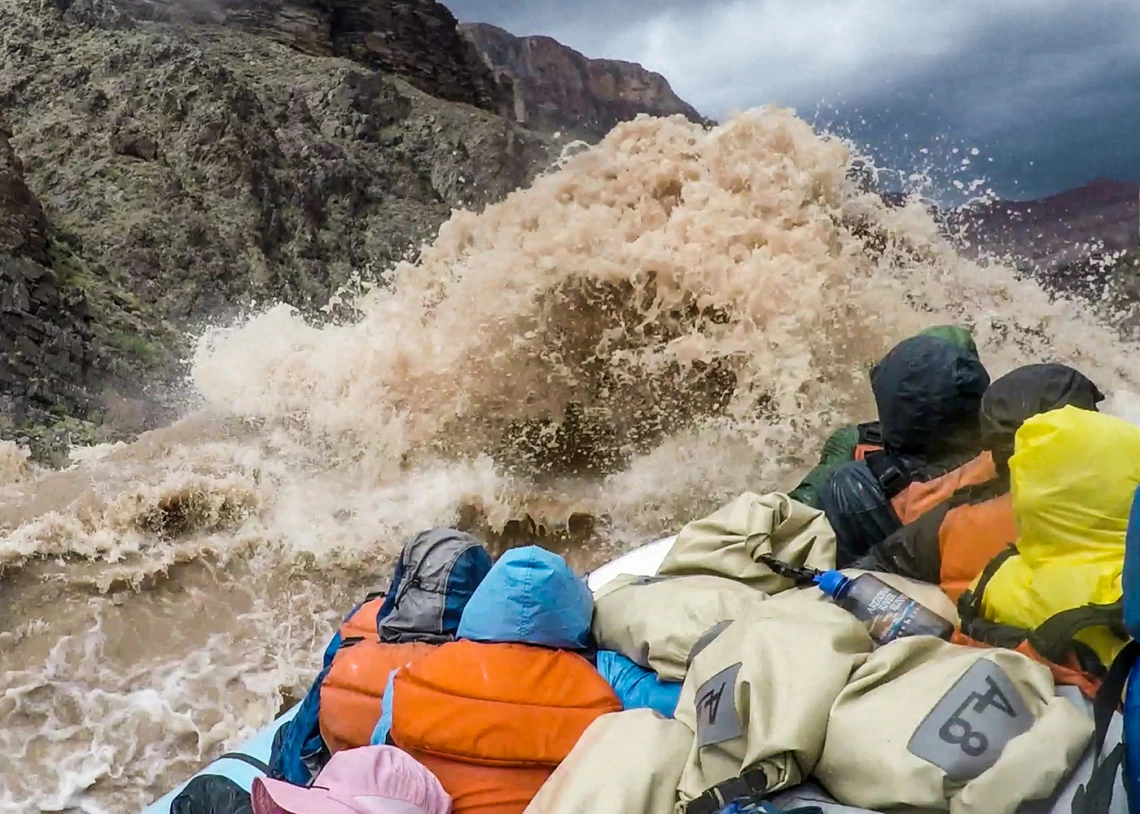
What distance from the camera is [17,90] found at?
12055 mm

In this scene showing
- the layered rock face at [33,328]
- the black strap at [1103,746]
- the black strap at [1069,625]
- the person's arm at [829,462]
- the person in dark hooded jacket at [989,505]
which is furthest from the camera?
the layered rock face at [33,328]

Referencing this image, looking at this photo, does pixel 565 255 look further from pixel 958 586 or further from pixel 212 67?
pixel 212 67

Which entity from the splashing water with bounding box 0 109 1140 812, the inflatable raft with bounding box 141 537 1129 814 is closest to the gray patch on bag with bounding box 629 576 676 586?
the inflatable raft with bounding box 141 537 1129 814

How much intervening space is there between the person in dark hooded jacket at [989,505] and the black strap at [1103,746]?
297mm

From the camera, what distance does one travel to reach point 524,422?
3.16 meters

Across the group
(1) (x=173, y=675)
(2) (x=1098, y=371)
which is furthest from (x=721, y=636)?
(2) (x=1098, y=371)

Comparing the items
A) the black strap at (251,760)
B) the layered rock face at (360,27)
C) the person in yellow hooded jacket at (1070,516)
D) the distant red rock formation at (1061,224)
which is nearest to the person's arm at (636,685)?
the person in yellow hooded jacket at (1070,516)

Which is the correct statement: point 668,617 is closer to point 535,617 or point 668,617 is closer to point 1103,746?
point 535,617

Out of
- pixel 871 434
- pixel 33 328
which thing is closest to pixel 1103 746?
pixel 871 434

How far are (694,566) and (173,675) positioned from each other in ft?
5.71

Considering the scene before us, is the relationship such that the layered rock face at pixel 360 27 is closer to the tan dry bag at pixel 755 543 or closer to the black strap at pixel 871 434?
the black strap at pixel 871 434

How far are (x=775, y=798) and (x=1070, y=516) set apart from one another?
1.16 ft

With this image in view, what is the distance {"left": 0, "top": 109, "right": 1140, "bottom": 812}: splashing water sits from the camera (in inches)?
95.8

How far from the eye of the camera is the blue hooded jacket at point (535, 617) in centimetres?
101
